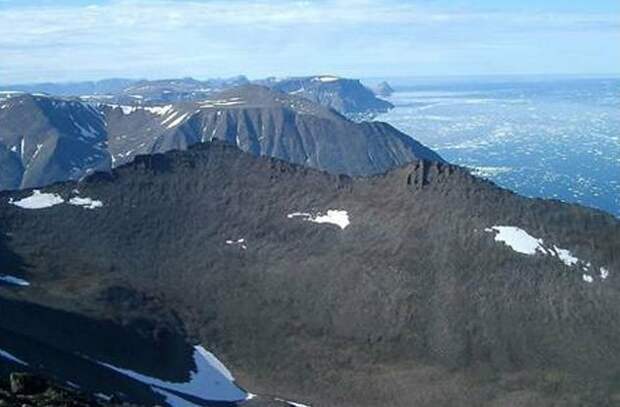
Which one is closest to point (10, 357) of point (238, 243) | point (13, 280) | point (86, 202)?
point (13, 280)

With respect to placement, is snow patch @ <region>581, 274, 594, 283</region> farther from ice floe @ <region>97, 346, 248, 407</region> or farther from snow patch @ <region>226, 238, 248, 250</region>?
snow patch @ <region>226, 238, 248, 250</region>

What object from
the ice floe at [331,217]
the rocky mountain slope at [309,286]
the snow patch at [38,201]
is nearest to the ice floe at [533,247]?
the rocky mountain slope at [309,286]

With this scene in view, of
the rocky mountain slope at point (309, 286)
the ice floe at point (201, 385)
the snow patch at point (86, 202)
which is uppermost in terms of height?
the snow patch at point (86, 202)

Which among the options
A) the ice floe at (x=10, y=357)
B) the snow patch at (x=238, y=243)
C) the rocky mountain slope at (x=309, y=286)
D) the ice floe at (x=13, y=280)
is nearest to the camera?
the ice floe at (x=10, y=357)

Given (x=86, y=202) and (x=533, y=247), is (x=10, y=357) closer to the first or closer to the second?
(x=86, y=202)

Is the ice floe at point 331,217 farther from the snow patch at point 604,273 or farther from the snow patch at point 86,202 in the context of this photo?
the snow patch at point 604,273

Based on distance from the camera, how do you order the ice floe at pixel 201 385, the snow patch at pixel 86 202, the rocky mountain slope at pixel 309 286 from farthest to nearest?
the snow patch at pixel 86 202 < the rocky mountain slope at pixel 309 286 < the ice floe at pixel 201 385

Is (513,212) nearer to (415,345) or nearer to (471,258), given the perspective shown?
(471,258)
